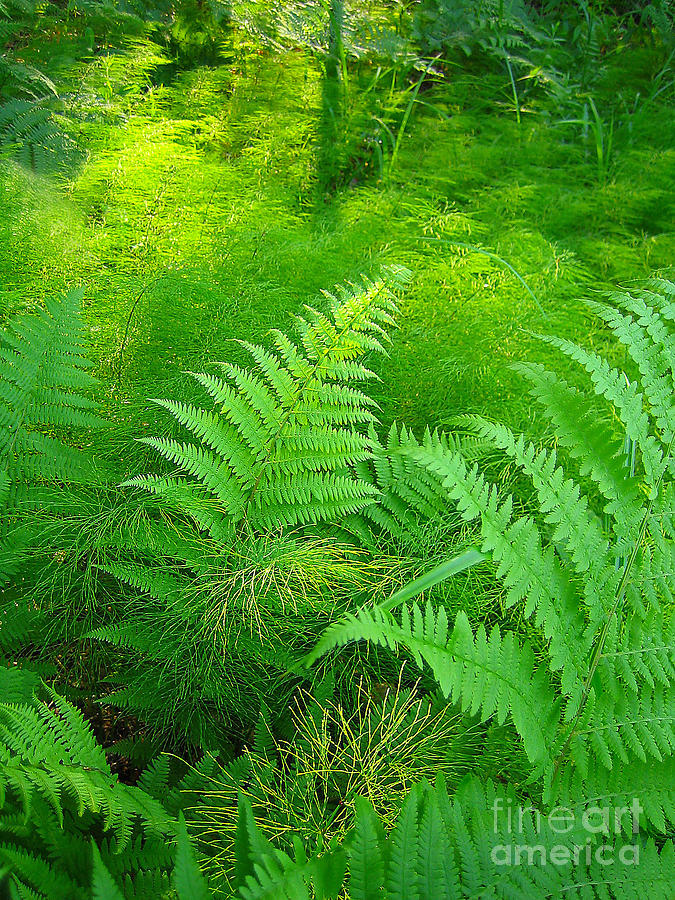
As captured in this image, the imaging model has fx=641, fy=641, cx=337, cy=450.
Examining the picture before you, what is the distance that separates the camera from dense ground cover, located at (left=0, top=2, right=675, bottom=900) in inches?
46.3

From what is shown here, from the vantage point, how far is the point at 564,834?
1.08m

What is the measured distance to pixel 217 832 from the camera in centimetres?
132

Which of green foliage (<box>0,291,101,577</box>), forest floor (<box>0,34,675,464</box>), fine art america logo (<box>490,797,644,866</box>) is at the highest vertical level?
forest floor (<box>0,34,675,464</box>)

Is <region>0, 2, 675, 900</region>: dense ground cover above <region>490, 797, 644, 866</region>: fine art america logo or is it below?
above

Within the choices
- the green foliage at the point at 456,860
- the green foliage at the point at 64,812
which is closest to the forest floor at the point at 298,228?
the green foliage at the point at 64,812

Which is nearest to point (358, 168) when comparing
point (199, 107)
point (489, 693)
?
point (199, 107)

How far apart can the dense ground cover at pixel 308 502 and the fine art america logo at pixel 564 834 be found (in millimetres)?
26

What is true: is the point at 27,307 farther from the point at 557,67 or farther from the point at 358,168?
the point at 557,67

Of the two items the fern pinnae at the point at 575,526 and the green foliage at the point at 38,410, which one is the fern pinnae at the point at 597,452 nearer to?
the fern pinnae at the point at 575,526

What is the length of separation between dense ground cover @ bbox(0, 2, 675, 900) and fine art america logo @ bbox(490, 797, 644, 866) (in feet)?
0.09

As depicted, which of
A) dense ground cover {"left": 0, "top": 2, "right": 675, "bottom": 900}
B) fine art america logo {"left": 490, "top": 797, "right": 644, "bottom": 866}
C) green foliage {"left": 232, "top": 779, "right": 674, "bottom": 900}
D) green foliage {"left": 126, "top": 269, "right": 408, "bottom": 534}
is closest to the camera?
green foliage {"left": 232, "top": 779, "right": 674, "bottom": 900}

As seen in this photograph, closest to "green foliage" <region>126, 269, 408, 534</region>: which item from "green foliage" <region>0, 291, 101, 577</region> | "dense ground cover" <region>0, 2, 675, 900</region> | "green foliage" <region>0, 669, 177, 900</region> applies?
"dense ground cover" <region>0, 2, 675, 900</region>

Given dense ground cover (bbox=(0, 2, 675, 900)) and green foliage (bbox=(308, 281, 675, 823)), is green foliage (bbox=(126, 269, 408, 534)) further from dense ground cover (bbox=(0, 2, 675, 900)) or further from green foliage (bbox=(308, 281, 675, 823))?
green foliage (bbox=(308, 281, 675, 823))

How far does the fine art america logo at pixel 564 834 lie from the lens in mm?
1053
